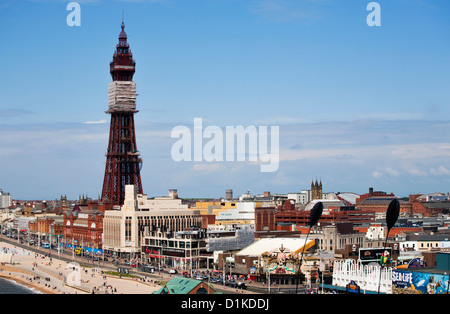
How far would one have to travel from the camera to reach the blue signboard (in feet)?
251

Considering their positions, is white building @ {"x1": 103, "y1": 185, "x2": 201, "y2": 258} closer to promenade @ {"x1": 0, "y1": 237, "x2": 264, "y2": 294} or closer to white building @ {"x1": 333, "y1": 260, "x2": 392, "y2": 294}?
promenade @ {"x1": 0, "y1": 237, "x2": 264, "y2": 294}

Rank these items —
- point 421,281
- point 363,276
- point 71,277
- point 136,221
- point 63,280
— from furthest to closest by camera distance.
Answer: point 136,221 → point 71,277 → point 63,280 → point 363,276 → point 421,281

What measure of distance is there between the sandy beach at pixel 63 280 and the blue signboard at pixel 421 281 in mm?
32140

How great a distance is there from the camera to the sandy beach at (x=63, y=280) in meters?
99.2

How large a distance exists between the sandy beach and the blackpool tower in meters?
42.0

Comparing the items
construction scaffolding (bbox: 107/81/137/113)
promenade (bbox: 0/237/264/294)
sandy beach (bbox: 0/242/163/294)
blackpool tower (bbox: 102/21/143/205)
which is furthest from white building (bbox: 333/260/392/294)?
construction scaffolding (bbox: 107/81/137/113)

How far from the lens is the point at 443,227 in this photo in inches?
6467

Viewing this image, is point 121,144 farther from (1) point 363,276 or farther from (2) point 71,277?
(1) point 363,276

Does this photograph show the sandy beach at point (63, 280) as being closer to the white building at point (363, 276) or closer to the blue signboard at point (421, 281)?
the white building at point (363, 276)

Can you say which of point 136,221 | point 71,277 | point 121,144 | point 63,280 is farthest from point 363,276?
point 121,144

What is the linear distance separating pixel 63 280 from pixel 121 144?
82.2 meters

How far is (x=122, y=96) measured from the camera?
193125mm
